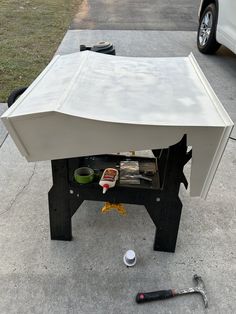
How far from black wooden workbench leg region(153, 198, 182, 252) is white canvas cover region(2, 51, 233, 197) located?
9.8 inches

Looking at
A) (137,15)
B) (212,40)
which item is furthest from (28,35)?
(212,40)

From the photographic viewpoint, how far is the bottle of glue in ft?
6.49

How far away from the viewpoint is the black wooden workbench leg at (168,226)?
2.07 meters

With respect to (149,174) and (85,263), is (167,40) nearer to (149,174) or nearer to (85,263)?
(149,174)

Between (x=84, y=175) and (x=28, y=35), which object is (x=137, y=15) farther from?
(x=84, y=175)

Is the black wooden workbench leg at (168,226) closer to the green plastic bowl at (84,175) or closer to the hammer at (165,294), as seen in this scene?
the hammer at (165,294)

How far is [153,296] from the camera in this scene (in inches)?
75.0

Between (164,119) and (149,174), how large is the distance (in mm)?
669

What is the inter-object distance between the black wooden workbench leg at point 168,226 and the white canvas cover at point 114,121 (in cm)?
25

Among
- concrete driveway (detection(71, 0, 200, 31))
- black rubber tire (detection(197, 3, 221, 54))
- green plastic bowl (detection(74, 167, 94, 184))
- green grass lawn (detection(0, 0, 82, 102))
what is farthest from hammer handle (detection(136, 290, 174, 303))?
concrete driveway (detection(71, 0, 200, 31))

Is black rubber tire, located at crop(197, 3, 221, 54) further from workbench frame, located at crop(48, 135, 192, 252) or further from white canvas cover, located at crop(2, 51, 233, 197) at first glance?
workbench frame, located at crop(48, 135, 192, 252)

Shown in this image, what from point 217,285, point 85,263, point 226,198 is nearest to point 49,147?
point 85,263

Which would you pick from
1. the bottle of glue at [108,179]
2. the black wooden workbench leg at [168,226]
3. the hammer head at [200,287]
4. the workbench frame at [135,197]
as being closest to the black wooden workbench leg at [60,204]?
the workbench frame at [135,197]

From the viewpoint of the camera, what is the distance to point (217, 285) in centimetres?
202
